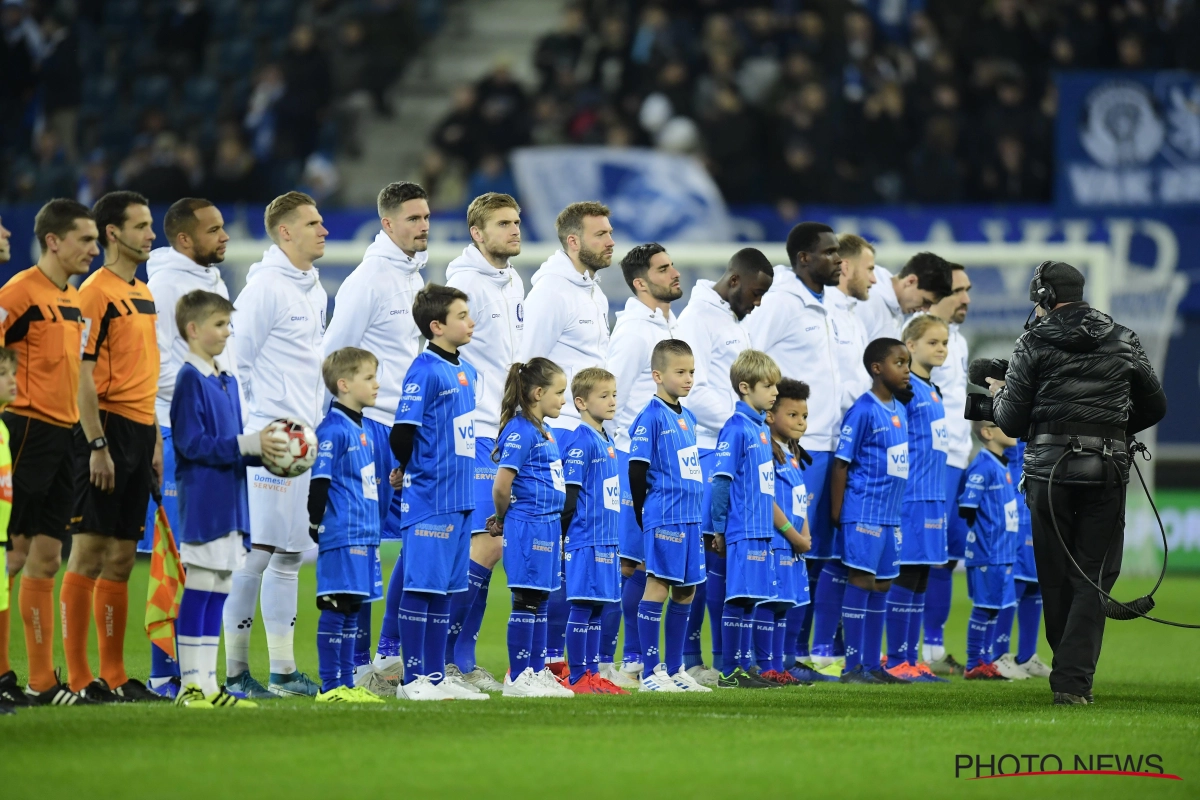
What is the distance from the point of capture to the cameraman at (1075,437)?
26.0 feet

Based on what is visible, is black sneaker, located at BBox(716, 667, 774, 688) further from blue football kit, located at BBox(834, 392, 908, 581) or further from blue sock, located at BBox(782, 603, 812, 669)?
blue football kit, located at BBox(834, 392, 908, 581)

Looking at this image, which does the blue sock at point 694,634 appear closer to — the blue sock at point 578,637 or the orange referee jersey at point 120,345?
the blue sock at point 578,637

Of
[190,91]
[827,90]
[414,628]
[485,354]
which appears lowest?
[414,628]

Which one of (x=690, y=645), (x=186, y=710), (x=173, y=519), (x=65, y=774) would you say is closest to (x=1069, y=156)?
(x=690, y=645)

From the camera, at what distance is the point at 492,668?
9.78 metres

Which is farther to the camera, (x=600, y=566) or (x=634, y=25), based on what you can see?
(x=634, y=25)

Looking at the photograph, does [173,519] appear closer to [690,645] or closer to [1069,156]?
[690,645]

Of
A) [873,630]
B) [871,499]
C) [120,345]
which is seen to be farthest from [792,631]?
[120,345]

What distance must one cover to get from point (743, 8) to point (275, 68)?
18.9 feet

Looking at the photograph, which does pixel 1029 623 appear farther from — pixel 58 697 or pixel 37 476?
pixel 37 476

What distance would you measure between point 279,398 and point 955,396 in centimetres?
467

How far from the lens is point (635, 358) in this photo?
9.10 m

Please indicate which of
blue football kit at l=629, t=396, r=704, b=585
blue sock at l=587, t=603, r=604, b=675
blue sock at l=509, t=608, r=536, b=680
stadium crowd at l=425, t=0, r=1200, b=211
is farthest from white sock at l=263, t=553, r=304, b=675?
stadium crowd at l=425, t=0, r=1200, b=211

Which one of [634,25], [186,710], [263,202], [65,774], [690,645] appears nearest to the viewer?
[65,774]
